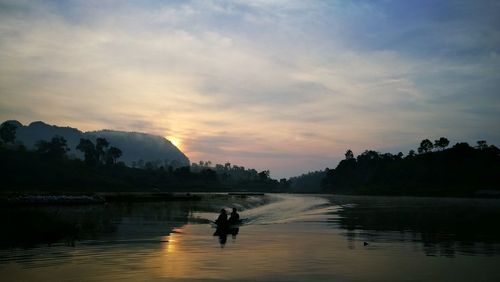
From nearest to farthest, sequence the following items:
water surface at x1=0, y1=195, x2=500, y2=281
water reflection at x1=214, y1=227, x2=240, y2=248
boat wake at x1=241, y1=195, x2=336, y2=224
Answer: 1. water surface at x1=0, y1=195, x2=500, y2=281
2. water reflection at x1=214, y1=227, x2=240, y2=248
3. boat wake at x1=241, y1=195, x2=336, y2=224

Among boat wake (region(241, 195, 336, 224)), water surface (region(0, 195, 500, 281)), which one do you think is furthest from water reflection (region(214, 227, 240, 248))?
boat wake (region(241, 195, 336, 224))

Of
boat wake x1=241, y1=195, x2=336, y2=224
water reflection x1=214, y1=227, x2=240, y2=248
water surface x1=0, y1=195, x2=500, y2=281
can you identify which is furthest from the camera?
boat wake x1=241, y1=195, x2=336, y2=224

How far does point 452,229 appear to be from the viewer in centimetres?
4562

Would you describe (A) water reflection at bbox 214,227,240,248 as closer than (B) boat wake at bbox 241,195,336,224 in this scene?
Yes

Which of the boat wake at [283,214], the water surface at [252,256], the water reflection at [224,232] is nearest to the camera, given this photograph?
the water surface at [252,256]

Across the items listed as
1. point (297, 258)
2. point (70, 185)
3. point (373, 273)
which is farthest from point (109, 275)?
point (70, 185)

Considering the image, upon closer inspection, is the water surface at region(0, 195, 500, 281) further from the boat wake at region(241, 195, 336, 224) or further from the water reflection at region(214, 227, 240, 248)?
the boat wake at region(241, 195, 336, 224)

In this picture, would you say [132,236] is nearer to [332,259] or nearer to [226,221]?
[226,221]

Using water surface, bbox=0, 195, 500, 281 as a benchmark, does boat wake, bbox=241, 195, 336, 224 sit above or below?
below

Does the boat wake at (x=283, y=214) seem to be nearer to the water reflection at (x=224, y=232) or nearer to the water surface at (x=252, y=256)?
the water reflection at (x=224, y=232)

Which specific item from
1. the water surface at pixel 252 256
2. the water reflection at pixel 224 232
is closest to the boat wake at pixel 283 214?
the water reflection at pixel 224 232

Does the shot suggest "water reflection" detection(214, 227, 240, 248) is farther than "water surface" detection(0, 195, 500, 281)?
Yes

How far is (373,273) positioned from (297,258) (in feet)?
18.2

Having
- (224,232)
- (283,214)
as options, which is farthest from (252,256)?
(283,214)
